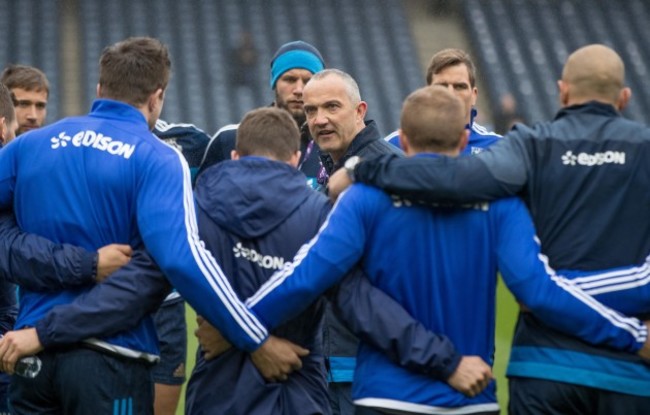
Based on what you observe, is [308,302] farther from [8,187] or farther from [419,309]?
[8,187]

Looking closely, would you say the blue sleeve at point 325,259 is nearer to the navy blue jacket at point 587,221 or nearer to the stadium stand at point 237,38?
the navy blue jacket at point 587,221

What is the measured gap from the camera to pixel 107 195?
4.20m

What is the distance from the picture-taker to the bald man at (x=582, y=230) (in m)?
3.91

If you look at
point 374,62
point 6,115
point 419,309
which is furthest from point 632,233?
point 374,62

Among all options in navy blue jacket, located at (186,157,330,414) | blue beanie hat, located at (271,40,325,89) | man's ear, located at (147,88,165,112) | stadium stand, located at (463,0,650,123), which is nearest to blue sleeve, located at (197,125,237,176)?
blue beanie hat, located at (271,40,325,89)

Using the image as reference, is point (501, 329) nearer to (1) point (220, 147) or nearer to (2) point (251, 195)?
(1) point (220, 147)

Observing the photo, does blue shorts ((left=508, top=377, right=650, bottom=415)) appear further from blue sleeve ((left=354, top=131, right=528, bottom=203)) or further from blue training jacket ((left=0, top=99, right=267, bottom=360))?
blue training jacket ((left=0, top=99, right=267, bottom=360))

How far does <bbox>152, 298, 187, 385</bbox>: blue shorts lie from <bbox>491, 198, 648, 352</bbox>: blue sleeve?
259 cm

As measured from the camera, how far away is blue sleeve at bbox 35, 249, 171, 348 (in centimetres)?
411

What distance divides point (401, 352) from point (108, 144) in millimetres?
1222

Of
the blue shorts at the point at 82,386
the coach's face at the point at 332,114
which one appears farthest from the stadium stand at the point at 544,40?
the blue shorts at the point at 82,386

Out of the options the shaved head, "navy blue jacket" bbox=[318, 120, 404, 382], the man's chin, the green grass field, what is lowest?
the green grass field

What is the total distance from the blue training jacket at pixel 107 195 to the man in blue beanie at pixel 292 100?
5.31 ft

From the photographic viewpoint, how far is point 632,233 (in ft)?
13.1
